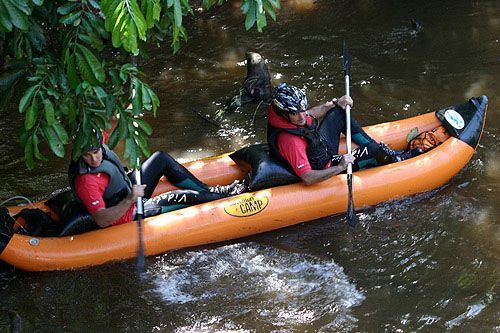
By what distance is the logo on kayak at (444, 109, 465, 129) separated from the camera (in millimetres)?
5727

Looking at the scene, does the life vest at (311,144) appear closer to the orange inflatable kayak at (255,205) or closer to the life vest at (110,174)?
the orange inflatable kayak at (255,205)

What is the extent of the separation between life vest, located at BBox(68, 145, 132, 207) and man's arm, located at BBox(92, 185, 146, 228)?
0.33 feet

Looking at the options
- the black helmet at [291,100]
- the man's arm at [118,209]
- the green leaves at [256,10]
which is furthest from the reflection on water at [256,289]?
the green leaves at [256,10]

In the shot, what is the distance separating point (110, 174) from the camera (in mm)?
4703

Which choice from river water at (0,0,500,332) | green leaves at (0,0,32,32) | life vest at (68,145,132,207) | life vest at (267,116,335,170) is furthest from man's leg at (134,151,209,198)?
green leaves at (0,0,32,32)

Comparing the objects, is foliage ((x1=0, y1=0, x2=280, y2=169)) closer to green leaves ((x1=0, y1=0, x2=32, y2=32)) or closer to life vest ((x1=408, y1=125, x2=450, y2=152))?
green leaves ((x1=0, y1=0, x2=32, y2=32))

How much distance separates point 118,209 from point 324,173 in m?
1.62

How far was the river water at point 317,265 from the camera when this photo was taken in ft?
14.8

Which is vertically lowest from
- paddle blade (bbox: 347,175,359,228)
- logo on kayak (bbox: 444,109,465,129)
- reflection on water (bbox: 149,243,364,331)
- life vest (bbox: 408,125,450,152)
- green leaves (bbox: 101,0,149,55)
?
reflection on water (bbox: 149,243,364,331)

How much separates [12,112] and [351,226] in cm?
436

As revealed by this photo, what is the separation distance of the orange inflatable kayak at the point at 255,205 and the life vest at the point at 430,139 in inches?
2.8

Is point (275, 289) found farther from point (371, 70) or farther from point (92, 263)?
point (371, 70)

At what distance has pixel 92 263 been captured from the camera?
4.91m

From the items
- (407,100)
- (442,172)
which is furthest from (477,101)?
(407,100)
